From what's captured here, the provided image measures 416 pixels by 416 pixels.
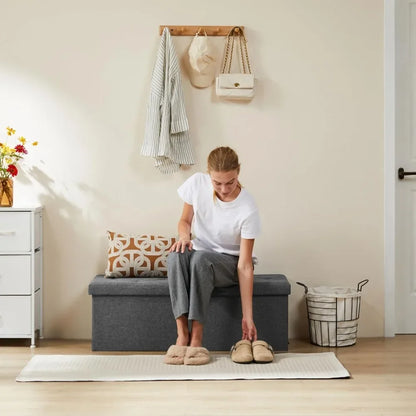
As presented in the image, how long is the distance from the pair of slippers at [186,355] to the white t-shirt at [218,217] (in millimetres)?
503

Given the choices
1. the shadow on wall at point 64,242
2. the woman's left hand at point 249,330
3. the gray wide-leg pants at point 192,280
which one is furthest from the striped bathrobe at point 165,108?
the woman's left hand at point 249,330

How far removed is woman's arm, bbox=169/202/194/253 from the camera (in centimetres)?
343

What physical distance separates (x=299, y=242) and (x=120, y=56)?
1371 mm

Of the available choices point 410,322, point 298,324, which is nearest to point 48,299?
point 298,324

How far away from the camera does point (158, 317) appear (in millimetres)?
3613

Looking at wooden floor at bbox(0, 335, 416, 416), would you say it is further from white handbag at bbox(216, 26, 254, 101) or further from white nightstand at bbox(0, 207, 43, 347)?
white handbag at bbox(216, 26, 254, 101)

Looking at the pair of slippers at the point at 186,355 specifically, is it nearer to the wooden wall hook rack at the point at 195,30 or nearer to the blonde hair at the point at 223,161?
the blonde hair at the point at 223,161

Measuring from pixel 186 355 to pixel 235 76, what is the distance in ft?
4.83

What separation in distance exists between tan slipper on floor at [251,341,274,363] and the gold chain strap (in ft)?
4.79

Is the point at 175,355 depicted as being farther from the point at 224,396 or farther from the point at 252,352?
the point at 224,396

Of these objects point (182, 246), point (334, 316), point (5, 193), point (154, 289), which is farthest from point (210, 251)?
point (5, 193)

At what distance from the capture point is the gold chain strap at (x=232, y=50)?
12.9 ft

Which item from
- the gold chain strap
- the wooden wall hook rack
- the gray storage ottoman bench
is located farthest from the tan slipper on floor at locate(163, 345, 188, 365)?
the wooden wall hook rack

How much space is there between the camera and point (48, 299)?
3.99 meters
